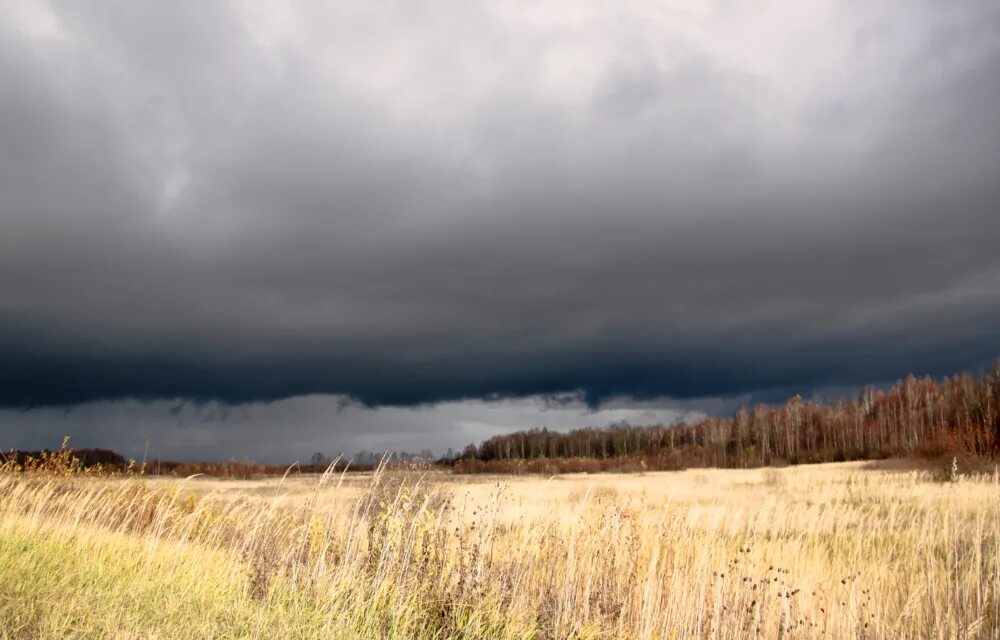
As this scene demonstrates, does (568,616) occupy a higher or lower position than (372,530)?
lower

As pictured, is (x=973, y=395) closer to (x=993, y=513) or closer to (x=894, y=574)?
(x=993, y=513)

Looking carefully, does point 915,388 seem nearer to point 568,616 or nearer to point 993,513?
point 993,513

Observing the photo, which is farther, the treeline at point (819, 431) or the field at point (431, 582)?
the treeline at point (819, 431)

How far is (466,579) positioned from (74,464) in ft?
42.2

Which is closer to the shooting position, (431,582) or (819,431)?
(431,582)

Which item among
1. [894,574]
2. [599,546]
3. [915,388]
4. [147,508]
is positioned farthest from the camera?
[915,388]

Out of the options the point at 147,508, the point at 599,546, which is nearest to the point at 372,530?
the point at 599,546

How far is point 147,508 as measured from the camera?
47.8 ft

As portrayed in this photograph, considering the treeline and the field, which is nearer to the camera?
the field

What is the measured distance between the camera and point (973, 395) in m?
88.4

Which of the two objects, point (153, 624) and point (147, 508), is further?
point (147, 508)

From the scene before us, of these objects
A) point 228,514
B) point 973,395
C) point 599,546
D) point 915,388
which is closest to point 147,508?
point 228,514

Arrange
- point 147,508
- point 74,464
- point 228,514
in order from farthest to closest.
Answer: point 74,464, point 147,508, point 228,514

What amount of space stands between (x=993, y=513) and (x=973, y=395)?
86516mm
